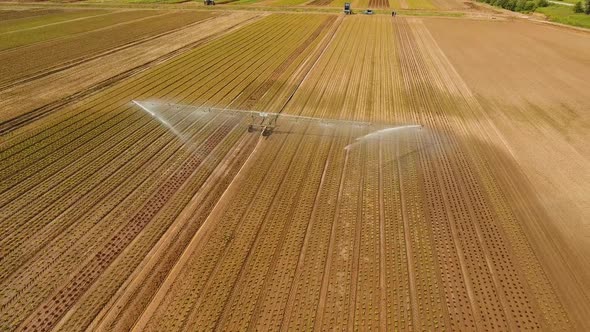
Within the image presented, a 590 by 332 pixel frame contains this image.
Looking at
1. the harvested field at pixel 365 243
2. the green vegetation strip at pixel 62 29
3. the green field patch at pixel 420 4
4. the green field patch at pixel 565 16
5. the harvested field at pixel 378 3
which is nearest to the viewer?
the harvested field at pixel 365 243

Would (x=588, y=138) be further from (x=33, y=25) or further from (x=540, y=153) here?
(x=33, y=25)

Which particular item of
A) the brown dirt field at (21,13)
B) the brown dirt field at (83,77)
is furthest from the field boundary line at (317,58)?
the brown dirt field at (21,13)

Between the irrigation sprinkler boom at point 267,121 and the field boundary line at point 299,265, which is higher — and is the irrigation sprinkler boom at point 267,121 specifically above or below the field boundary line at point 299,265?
above

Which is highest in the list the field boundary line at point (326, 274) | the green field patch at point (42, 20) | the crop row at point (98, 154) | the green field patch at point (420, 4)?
the green field patch at point (420, 4)

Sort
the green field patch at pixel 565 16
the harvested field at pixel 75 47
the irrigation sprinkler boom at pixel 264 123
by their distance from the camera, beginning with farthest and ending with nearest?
the green field patch at pixel 565 16, the harvested field at pixel 75 47, the irrigation sprinkler boom at pixel 264 123

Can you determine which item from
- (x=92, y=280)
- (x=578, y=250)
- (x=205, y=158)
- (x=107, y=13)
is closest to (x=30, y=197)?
(x=92, y=280)

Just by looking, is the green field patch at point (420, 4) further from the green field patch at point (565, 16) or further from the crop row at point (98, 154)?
the crop row at point (98, 154)

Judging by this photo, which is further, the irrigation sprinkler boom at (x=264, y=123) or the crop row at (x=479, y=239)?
the irrigation sprinkler boom at (x=264, y=123)
